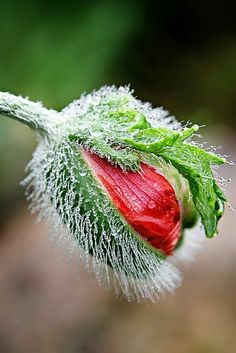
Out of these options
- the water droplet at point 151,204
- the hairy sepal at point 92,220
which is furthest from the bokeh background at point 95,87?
the water droplet at point 151,204

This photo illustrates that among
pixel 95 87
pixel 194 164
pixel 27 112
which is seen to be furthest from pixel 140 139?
pixel 95 87

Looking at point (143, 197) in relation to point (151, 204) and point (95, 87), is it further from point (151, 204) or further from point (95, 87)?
point (95, 87)

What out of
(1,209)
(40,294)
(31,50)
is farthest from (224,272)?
(31,50)

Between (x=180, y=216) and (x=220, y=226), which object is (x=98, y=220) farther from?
(x=220, y=226)

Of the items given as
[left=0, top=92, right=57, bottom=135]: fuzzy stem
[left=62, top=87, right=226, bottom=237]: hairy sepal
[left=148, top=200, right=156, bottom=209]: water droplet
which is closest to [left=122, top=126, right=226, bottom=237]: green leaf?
[left=62, top=87, right=226, bottom=237]: hairy sepal

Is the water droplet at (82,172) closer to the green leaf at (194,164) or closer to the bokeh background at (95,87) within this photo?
the green leaf at (194,164)
